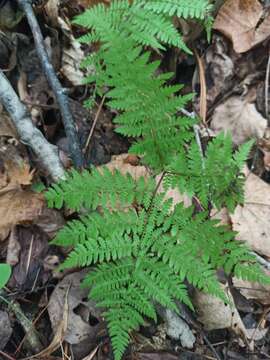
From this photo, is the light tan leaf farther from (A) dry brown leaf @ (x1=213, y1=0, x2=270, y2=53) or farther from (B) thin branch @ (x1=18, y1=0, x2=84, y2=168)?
(A) dry brown leaf @ (x1=213, y1=0, x2=270, y2=53)

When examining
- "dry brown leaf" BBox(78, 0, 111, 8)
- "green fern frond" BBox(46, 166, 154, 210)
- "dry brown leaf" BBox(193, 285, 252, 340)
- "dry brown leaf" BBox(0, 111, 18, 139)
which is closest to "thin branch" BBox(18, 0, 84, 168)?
"dry brown leaf" BBox(0, 111, 18, 139)

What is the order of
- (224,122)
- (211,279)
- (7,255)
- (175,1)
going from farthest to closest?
(224,122) < (7,255) < (175,1) < (211,279)

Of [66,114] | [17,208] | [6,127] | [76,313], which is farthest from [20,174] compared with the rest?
[76,313]

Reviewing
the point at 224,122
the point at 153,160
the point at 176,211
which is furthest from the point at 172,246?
the point at 224,122

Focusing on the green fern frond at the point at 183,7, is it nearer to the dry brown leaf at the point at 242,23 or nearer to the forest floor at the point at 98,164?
the forest floor at the point at 98,164

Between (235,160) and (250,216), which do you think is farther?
(250,216)

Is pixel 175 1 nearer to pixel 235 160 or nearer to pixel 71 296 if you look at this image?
pixel 235 160
